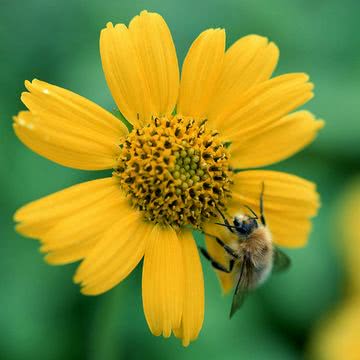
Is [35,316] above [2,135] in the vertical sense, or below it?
below

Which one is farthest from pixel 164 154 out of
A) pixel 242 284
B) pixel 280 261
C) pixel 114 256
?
pixel 280 261

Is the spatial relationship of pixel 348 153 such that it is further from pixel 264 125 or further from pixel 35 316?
pixel 35 316

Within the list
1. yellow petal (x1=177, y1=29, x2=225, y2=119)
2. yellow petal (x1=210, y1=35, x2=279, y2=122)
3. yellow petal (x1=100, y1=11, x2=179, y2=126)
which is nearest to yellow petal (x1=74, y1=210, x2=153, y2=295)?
yellow petal (x1=100, y1=11, x2=179, y2=126)

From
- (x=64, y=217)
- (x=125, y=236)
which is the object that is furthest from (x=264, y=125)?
(x=64, y=217)

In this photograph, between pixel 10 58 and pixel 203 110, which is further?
pixel 10 58

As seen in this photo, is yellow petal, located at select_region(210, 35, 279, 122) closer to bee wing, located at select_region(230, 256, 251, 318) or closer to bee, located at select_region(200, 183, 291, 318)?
bee, located at select_region(200, 183, 291, 318)

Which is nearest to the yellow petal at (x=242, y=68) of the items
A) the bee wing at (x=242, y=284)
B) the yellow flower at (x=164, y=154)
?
the yellow flower at (x=164, y=154)

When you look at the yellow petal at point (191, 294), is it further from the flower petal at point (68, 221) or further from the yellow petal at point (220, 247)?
the flower petal at point (68, 221)
